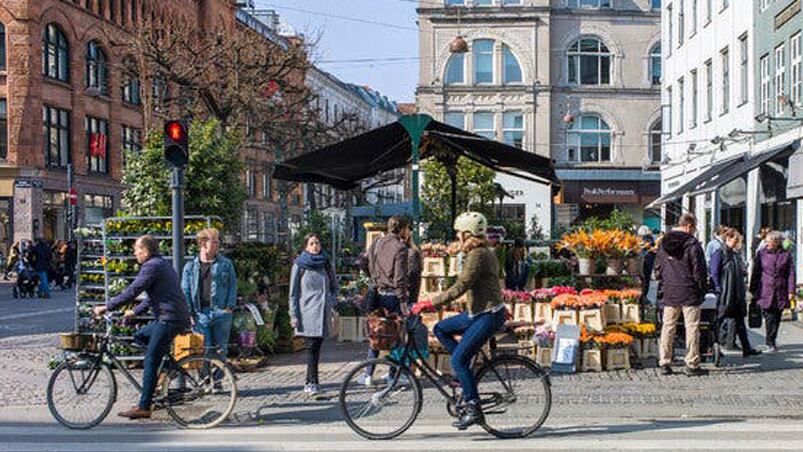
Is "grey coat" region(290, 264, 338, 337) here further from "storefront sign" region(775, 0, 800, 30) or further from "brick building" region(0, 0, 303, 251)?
"brick building" region(0, 0, 303, 251)

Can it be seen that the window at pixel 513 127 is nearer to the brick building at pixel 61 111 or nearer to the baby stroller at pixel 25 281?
the brick building at pixel 61 111

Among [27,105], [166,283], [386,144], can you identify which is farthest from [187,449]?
[27,105]

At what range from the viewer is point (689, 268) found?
485 inches

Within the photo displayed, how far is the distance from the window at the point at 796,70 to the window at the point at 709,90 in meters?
8.29

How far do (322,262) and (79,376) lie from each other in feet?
9.21

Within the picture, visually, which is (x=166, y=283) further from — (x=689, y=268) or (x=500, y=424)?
(x=689, y=268)

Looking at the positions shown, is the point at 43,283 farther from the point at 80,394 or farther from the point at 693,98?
the point at 693,98

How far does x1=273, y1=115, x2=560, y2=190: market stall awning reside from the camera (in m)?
15.6

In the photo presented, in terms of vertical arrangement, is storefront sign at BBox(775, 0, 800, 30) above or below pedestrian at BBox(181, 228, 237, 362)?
above

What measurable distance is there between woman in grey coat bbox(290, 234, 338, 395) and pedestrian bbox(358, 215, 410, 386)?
3.55 feet

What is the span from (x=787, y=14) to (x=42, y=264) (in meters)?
20.1

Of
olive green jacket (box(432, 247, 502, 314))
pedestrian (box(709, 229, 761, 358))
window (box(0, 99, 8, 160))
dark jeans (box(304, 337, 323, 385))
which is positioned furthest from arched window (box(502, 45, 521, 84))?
A: olive green jacket (box(432, 247, 502, 314))

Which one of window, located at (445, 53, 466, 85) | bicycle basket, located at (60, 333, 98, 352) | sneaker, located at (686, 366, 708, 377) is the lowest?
sneaker, located at (686, 366, 708, 377)

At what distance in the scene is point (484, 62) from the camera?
46.6 m
